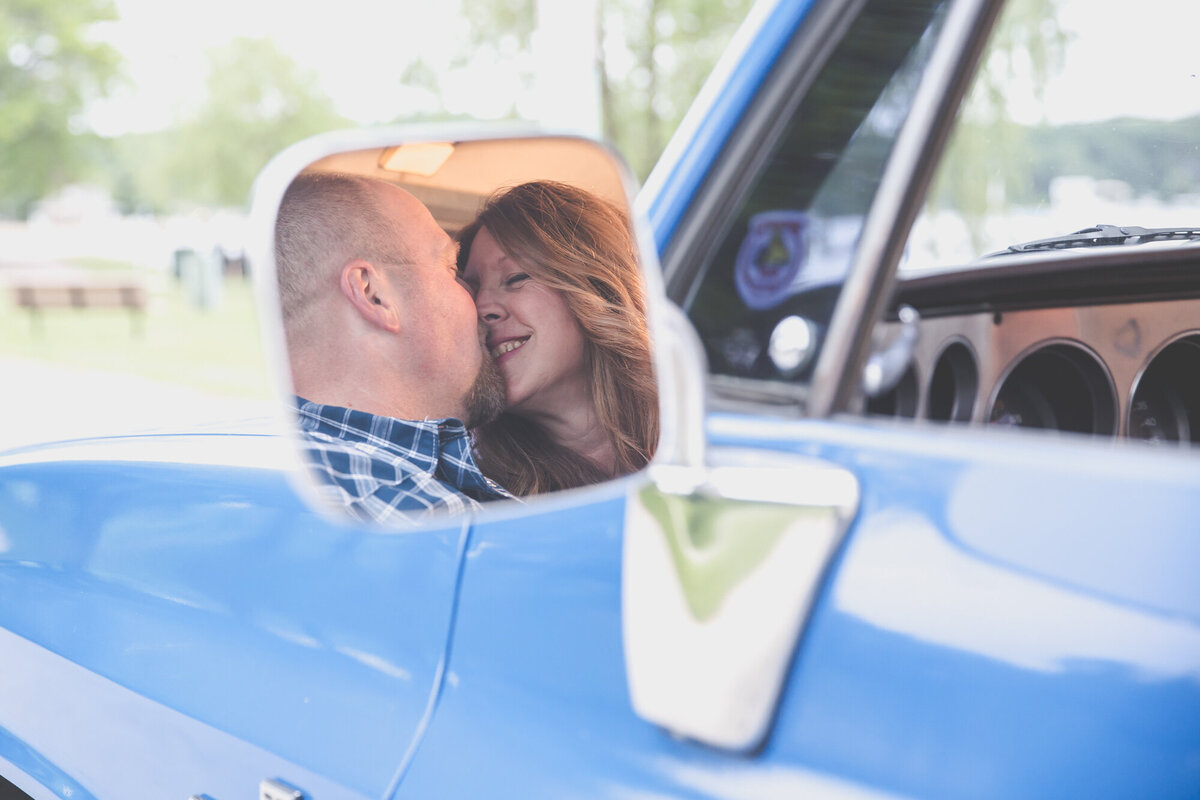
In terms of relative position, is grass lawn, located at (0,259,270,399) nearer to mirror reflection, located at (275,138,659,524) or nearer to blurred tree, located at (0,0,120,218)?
blurred tree, located at (0,0,120,218)

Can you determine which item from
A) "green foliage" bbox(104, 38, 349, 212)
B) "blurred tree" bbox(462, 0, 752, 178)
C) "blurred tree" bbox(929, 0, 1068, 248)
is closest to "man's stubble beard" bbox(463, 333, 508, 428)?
"blurred tree" bbox(929, 0, 1068, 248)

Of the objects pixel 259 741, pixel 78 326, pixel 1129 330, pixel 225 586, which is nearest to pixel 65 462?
pixel 225 586

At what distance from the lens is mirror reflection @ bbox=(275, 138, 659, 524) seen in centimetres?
124

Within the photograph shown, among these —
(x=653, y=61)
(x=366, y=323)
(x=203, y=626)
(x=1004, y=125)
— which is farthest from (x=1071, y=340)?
(x=653, y=61)

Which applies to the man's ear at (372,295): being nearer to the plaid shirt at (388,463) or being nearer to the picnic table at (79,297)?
the plaid shirt at (388,463)

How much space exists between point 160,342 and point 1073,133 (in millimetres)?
15810

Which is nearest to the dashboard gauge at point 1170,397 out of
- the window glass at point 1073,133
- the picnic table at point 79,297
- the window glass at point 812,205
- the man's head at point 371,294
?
the window glass at point 1073,133

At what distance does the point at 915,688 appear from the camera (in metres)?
0.99

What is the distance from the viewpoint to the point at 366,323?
4.17 feet

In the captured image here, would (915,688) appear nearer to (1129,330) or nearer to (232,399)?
(1129,330)

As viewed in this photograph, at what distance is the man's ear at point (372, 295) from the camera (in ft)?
4.16

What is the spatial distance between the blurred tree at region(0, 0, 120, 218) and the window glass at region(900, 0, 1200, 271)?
85.3ft

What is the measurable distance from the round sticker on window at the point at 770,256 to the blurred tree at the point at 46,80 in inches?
1053

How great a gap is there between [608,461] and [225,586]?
2.05 ft
